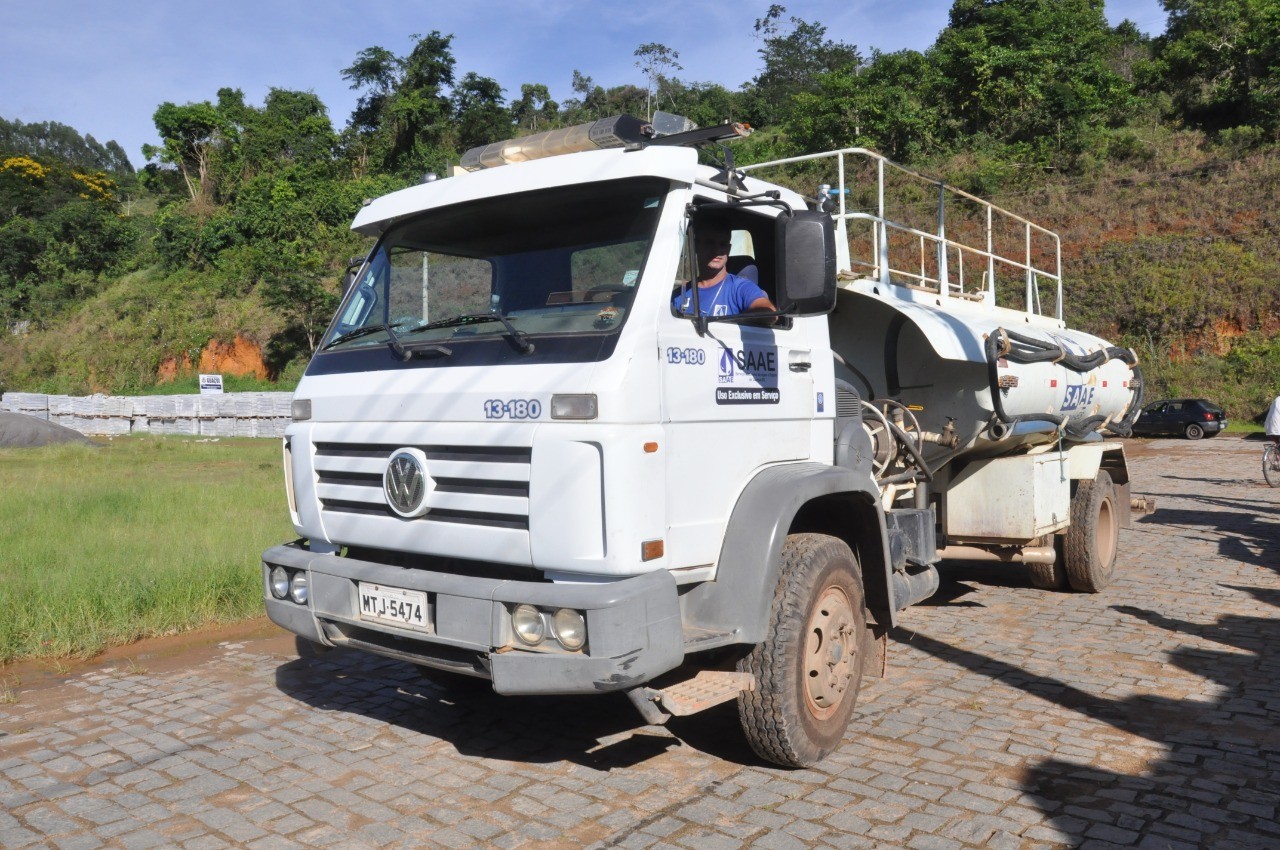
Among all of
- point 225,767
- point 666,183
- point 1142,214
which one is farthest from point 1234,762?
point 1142,214

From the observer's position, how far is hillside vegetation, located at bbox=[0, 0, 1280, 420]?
35125mm

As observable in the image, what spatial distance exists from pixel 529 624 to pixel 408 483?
877 mm

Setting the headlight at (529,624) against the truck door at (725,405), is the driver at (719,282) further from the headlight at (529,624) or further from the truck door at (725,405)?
the headlight at (529,624)

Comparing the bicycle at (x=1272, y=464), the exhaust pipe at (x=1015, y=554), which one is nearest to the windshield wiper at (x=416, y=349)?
the exhaust pipe at (x=1015, y=554)

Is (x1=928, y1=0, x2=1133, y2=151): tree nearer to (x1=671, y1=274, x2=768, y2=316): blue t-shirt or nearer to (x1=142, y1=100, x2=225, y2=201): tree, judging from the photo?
(x1=142, y1=100, x2=225, y2=201): tree

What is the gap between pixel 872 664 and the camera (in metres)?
5.43

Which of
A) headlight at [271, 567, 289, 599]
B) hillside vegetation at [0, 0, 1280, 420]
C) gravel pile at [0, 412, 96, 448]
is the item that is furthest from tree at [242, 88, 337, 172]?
headlight at [271, 567, 289, 599]

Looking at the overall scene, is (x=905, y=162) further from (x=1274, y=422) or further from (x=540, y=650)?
(x=540, y=650)

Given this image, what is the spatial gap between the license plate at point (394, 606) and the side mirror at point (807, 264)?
200 centimetres

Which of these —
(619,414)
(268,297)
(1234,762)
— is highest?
(268,297)

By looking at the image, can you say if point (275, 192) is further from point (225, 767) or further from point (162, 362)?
point (225, 767)

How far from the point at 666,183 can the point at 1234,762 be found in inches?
149

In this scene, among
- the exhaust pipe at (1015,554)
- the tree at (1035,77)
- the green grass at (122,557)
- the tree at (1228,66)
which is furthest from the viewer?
the tree at (1035,77)

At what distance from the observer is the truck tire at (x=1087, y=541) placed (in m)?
8.51
